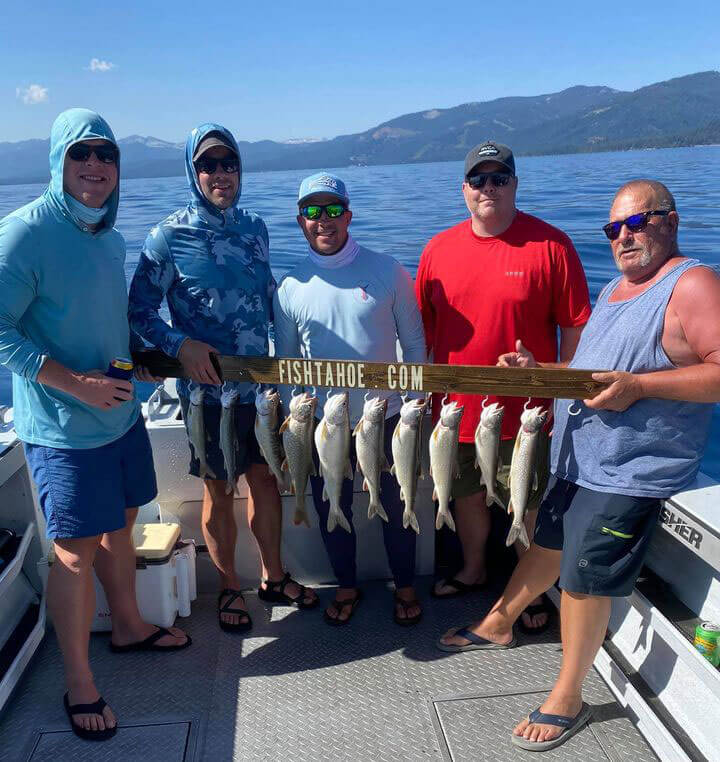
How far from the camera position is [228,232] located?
3.13 m

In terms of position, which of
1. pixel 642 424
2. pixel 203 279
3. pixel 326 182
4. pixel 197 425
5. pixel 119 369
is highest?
pixel 326 182

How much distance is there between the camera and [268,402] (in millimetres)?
2900

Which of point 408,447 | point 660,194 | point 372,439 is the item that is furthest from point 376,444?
point 660,194

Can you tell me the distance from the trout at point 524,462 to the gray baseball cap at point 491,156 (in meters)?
1.19

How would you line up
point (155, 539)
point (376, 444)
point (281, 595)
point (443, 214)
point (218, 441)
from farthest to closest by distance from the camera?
point (443, 214), point (281, 595), point (155, 539), point (218, 441), point (376, 444)

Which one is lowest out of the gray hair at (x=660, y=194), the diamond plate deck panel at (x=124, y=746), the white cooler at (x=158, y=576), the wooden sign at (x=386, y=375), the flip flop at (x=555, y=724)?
the diamond plate deck panel at (x=124, y=746)

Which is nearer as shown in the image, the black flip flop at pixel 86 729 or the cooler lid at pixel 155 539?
the black flip flop at pixel 86 729

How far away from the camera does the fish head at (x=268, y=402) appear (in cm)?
290

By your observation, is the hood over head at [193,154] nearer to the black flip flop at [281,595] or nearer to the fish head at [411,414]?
the fish head at [411,414]

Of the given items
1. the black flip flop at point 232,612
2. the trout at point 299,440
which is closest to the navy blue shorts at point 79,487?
the trout at point 299,440

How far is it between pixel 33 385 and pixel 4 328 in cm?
31

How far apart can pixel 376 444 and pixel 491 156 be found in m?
1.47

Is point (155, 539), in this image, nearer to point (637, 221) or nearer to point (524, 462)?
point (524, 462)

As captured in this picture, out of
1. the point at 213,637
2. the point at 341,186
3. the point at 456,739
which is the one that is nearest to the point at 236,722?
the point at 213,637
